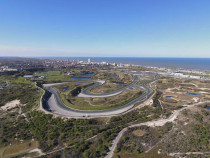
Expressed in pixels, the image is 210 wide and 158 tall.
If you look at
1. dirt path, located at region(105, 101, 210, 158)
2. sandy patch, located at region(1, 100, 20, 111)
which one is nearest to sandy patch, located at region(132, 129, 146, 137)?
dirt path, located at region(105, 101, 210, 158)

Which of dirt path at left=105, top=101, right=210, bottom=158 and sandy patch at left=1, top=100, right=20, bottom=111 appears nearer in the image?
dirt path at left=105, top=101, right=210, bottom=158

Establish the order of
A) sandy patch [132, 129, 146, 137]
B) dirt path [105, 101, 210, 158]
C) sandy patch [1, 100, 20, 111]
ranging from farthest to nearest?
1. sandy patch [1, 100, 20, 111]
2. sandy patch [132, 129, 146, 137]
3. dirt path [105, 101, 210, 158]

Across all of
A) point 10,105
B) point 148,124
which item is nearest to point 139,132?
point 148,124

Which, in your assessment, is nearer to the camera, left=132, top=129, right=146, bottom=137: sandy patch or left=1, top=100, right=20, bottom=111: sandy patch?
left=132, top=129, right=146, bottom=137: sandy patch

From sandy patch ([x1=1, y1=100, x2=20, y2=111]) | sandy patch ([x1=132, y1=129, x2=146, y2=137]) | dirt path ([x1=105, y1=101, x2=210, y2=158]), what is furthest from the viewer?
sandy patch ([x1=1, y1=100, x2=20, y2=111])

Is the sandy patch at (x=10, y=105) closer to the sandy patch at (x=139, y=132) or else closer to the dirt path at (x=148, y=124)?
the dirt path at (x=148, y=124)

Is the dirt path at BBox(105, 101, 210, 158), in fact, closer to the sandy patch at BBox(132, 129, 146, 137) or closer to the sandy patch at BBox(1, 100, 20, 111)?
the sandy patch at BBox(132, 129, 146, 137)

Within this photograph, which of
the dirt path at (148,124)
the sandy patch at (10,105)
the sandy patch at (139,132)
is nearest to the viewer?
the dirt path at (148,124)

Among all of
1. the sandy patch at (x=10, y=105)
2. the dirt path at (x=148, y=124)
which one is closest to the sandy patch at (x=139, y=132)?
the dirt path at (x=148, y=124)

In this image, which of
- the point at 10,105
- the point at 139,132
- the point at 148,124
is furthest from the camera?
the point at 10,105

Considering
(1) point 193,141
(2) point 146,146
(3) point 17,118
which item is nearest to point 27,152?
(3) point 17,118

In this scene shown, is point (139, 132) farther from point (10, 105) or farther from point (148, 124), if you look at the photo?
point (10, 105)
